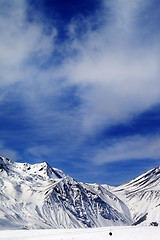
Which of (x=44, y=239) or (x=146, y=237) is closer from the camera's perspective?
(x=146, y=237)

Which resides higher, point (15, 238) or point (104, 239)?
point (15, 238)

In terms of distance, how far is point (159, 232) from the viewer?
7794 centimetres

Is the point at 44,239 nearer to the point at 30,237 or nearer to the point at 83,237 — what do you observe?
the point at 30,237

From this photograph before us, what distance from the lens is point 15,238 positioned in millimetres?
81625

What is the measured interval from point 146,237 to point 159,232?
6105 millimetres

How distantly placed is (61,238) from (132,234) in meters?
19.1

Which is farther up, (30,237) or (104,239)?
(30,237)

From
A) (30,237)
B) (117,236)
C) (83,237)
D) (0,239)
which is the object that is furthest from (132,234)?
(0,239)

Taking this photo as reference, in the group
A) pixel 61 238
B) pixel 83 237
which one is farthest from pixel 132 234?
pixel 61 238

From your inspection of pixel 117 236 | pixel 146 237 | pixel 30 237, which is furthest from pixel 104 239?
pixel 30 237

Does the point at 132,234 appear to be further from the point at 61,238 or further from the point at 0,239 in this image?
the point at 0,239

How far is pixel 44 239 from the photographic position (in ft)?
261

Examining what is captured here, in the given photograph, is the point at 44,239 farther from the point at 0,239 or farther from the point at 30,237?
the point at 0,239

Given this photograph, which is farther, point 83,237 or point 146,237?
point 83,237
